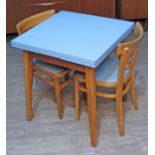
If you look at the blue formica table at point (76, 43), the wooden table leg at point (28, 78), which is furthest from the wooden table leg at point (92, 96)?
the wooden table leg at point (28, 78)

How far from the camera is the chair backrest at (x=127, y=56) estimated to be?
62.8 inches

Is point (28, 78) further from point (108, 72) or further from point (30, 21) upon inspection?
point (108, 72)

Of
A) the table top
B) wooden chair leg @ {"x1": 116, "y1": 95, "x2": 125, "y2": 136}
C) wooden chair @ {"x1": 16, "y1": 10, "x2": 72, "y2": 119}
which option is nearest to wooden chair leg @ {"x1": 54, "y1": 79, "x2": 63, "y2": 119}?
wooden chair @ {"x1": 16, "y1": 10, "x2": 72, "y2": 119}

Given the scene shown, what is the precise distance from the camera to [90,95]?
5.63ft

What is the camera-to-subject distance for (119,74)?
1.72 meters

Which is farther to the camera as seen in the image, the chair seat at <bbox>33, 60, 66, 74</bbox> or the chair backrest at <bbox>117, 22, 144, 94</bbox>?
the chair seat at <bbox>33, 60, 66, 74</bbox>

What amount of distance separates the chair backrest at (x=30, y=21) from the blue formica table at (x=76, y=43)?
3.0 inches

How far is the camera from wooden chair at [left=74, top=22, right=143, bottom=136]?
5.39 ft

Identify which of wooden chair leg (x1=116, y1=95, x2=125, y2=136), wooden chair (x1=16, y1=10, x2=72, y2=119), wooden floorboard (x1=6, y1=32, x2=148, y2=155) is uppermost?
wooden chair (x1=16, y1=10, x2=72, y2=119)

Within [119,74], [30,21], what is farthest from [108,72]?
[30,21]

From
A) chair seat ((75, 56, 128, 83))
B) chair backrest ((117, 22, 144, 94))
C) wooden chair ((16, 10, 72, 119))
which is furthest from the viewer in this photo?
wooden chair ((16, 10, 72, 119))

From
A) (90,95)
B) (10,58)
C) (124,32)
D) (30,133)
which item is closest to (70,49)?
(90,95)

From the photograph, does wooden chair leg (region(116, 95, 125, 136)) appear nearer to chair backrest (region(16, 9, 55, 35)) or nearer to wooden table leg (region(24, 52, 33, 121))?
wooden table leg (region(24, 52, 33, 121))
